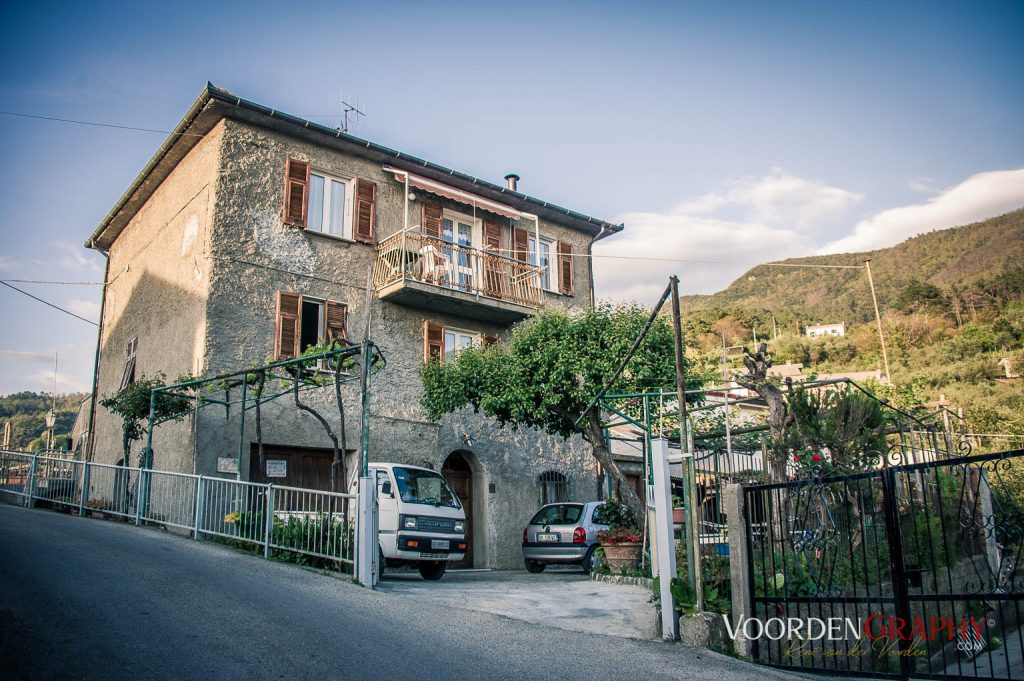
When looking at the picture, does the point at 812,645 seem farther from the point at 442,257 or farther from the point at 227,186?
the point at 227,186

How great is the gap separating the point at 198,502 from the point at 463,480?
7135 millimetres

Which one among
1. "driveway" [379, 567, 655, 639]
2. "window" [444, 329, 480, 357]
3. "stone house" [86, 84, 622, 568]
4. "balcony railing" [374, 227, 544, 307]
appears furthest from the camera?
"window" [444, 329, 480, 357]

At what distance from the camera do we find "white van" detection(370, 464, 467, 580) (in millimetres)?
11195

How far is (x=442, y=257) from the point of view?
16.8 meters

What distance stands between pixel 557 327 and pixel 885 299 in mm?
63028

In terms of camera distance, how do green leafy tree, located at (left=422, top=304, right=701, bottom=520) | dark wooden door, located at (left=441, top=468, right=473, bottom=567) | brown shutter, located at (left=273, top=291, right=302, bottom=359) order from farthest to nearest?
dark wooden door, located at (left=441, top=468, right=473, bottom=567) < brown shutter, located at (left=273, top=291, right=302, bottom=359) < green leafy tree, located at (left=422, top=304, right=701, bottom=520)

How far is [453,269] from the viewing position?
17.4m

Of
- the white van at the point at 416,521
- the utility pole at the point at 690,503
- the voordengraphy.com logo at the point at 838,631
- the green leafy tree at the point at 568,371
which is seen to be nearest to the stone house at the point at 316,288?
the green leafy tree at the point at 568,371

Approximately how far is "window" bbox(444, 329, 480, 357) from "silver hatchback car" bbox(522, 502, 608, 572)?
14.0 ft

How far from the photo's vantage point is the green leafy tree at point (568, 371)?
569 inches

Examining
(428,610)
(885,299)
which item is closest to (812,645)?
(428,610)

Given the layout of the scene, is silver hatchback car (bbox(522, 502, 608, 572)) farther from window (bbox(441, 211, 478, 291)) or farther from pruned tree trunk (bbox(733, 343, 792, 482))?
pruned tree trunk (bbox(733, 343, 792, 482))

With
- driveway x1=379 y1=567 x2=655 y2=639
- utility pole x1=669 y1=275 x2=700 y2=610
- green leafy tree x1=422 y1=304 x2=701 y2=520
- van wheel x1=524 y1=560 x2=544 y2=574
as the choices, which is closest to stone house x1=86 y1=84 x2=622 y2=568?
van wheel x1=524 y1=560 x2=544 y2=574

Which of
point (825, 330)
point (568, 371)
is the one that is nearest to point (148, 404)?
point (568, 371)
